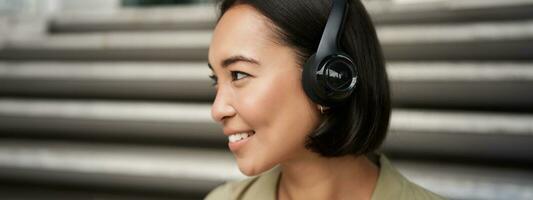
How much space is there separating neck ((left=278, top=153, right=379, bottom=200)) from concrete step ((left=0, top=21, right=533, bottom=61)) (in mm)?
714

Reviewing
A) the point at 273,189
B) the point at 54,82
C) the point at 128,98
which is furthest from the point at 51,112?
the point at 273,189

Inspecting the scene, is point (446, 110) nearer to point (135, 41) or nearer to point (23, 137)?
point (135, 41)

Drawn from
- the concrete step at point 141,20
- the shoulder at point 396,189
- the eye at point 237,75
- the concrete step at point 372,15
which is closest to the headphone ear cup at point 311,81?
the eye at point 237,75

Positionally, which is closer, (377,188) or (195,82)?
(377,188)

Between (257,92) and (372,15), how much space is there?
1.05 meters

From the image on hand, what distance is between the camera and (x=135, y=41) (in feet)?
7.02

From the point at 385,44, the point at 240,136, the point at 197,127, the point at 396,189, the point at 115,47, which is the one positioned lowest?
the point at 396,189

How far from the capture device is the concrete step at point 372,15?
5.67ft

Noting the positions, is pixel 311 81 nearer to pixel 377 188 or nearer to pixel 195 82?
pixel 377 188

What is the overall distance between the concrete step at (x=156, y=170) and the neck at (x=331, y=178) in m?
0.41

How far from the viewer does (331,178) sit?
1135 mm

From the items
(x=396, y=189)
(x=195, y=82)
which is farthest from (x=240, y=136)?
(x=195, y=82)

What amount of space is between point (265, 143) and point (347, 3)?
0.32 m

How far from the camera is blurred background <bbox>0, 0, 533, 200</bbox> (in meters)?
1.47
